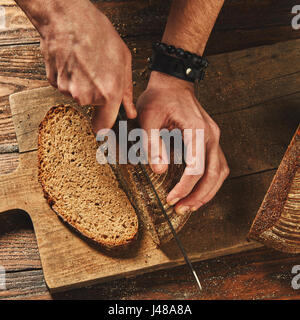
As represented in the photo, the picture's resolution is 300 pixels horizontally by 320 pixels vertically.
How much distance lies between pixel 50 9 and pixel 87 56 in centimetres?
19

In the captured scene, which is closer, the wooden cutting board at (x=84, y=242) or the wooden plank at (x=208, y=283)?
the wooden cutting board at (x=84, y=242)

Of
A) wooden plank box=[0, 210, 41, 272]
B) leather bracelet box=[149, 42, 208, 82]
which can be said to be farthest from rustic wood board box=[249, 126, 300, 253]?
wooden plank box=[0, 210, 41, 272]

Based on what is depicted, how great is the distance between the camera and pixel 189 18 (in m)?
1.59

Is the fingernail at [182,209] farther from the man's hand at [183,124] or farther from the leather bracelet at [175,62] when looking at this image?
the leather bracelet at [175,62]

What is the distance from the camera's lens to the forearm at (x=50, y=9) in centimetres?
117

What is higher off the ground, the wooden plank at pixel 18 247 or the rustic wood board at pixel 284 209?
the rustic wood board at pixel 284 209

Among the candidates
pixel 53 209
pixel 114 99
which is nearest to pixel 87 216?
pixel 53 209

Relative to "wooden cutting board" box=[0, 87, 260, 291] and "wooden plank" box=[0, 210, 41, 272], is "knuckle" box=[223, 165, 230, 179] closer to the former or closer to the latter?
"wooden cutting board" box=[0, 87, 260, 291]

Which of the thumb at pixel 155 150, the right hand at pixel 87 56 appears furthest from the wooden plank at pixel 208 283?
the right hand at pixel 87 56

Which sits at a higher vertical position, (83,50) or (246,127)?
(83,50)

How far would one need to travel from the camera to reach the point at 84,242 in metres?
1.63

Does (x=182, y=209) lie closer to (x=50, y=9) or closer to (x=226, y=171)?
(x=226, y=171)

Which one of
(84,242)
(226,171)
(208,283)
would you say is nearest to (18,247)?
(84,242)

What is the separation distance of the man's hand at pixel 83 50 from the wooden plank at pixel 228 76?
0.60 m
